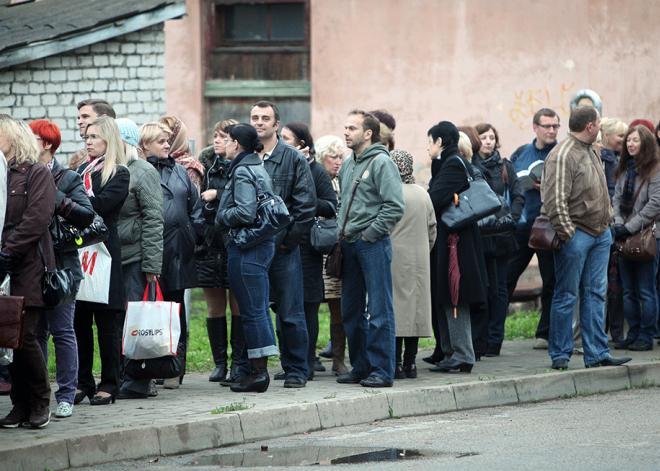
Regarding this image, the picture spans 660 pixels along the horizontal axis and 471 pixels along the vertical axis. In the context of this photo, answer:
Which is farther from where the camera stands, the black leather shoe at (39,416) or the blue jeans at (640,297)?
the blue jeans at (640,297)

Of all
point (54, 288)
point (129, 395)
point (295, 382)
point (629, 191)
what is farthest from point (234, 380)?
point (629, 191)

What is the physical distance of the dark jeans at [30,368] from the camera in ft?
18.8

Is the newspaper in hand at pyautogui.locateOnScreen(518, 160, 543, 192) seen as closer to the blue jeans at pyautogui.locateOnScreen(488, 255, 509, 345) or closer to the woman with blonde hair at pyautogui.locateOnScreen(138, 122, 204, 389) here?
the blue jeans at pyautogui.locateOnScreen(488, 255, 509, 345)

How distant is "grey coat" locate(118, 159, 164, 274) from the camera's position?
698 cm

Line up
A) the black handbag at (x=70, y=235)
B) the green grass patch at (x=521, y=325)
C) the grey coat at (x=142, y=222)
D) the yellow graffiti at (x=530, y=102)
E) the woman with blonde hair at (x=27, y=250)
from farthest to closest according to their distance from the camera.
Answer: the yellow graffiti at (x=530, y=102) → the green grass patch at (x=521, y=325) → the grey coat at (x=142, y=222) → the black handbag at (x=70, y=235) → the woman with blonde hair at (x=27, y=250)

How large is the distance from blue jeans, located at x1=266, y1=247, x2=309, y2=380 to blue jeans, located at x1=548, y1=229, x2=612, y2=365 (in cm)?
218

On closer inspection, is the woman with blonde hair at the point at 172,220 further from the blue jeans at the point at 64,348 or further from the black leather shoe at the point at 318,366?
the black leather shoe at the point at 318,366

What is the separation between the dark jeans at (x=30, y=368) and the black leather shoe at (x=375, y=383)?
2431 millimetres

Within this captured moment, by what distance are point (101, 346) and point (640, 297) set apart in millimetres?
5323

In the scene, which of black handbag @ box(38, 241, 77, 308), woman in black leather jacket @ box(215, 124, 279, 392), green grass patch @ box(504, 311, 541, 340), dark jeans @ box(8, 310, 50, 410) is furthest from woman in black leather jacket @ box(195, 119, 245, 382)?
green grass patch @ box(504, 311, 541, 340)

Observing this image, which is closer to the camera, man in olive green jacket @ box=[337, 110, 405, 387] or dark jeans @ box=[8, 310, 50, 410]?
dark jeans @ box=[8, 310, 50, 410]

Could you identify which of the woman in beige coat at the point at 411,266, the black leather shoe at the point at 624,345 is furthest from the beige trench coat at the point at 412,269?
the black leather shoe at the point at 624,345

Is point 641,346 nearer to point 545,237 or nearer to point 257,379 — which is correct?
point 545,237

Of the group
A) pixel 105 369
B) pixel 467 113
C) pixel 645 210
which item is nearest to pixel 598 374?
pixel 645 210
